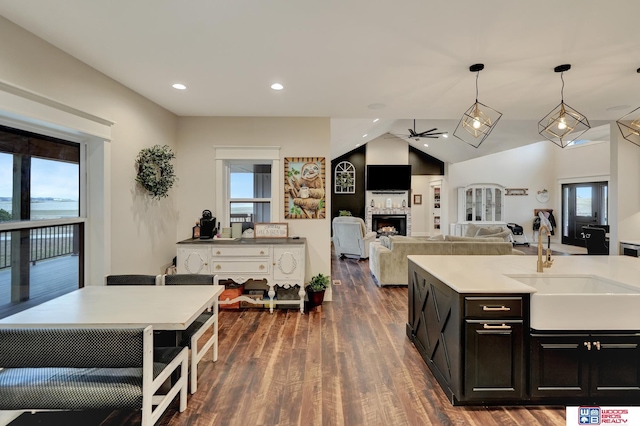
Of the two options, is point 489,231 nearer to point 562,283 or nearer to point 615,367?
point 562,283

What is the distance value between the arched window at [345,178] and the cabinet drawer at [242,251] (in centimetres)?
726

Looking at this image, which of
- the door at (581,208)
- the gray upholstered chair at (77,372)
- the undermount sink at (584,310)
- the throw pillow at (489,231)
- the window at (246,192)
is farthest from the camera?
the door at (581,208)

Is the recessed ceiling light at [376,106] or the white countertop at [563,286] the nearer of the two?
the white countertop at [563,286]

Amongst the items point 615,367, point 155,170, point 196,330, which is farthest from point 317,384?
point 155,170

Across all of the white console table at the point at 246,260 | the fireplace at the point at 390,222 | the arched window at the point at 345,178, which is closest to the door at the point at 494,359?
the white console table at the point at 246,260

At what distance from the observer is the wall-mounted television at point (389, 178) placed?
1066 centimetres

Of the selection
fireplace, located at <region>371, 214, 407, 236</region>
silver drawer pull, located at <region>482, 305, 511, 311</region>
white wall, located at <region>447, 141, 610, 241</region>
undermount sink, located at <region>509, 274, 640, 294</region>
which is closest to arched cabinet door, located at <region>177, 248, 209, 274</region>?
silver drawer pull, located at <region>482, 305, 511, 311</region>

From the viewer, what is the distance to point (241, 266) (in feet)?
12.7

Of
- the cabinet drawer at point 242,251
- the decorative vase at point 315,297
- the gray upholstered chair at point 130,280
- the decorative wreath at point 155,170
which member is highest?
the decorative wreath at point 155,170

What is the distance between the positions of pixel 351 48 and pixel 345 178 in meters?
8.63

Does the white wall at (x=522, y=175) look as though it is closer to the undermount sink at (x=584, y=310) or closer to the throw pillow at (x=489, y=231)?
the throw pillow at (x=489, y=231)

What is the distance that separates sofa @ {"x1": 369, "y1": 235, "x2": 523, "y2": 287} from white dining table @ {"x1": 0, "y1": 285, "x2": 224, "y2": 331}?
131 inches

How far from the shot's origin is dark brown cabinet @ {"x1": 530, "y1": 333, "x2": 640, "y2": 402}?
2027 mm

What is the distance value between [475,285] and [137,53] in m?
3.16
